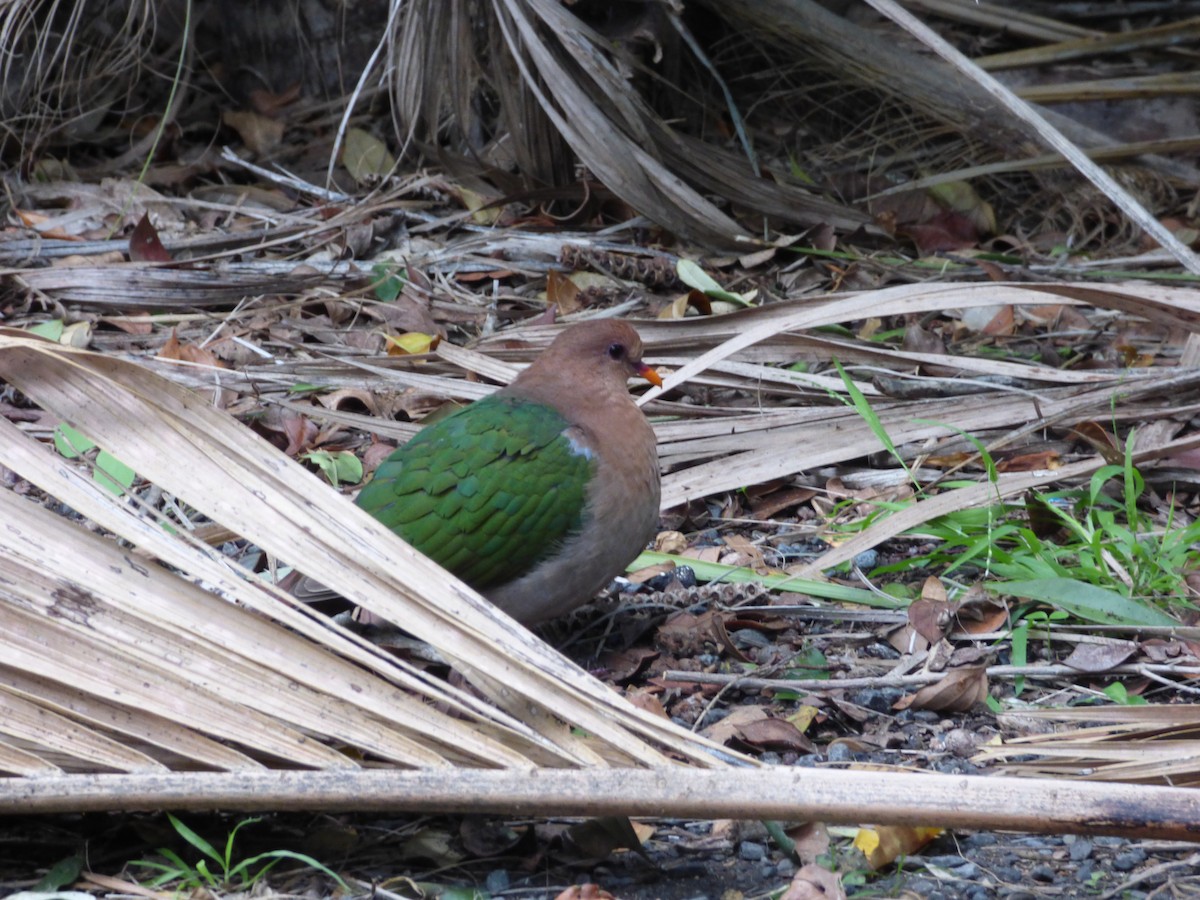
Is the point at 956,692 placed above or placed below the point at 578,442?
below

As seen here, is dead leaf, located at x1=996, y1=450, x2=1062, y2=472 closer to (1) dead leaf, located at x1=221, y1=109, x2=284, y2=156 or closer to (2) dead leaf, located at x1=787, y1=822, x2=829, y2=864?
(2) dead leaf, located at x1=787, y1=822, x2=829, y2=864

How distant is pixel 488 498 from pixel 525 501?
3.8 inches

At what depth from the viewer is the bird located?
3.64 metres

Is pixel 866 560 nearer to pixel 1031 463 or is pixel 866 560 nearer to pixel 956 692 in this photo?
pixel 1031 463

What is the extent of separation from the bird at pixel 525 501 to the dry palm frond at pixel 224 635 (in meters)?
0.99

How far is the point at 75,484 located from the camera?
2.57 metres

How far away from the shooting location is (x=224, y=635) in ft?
8.29

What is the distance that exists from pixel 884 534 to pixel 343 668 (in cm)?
187

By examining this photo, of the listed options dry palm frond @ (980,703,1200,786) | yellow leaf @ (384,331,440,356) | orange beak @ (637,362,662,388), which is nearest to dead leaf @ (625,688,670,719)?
dry palm frond @ (980,703,1200,786)

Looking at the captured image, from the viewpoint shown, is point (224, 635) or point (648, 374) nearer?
point (224, 635)

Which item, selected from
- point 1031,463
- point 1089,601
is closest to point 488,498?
point 1089,601

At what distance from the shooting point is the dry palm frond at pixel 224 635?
2.42 metres

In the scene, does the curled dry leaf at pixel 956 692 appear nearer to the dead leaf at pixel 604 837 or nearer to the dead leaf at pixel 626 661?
the dead leaf at pixel 626 661

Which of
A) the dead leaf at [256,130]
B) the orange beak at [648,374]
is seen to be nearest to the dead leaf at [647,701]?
the orange beak at [648,374]
